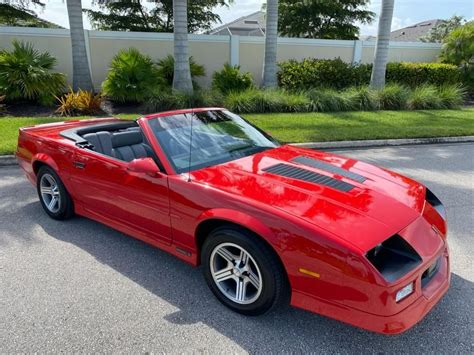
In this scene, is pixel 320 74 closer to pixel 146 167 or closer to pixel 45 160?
pixel 45 160

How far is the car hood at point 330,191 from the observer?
2383 millimetres

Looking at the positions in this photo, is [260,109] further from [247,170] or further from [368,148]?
[247,170]

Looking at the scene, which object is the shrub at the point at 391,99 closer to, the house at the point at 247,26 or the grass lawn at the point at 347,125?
the grass lawn at the point at 347,125

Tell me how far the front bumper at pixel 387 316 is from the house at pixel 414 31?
51.0m

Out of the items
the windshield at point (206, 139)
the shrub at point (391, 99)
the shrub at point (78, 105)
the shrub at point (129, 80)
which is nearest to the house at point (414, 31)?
the shrub at point (391, 99)

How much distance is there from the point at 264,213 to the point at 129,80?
1016 centimetres

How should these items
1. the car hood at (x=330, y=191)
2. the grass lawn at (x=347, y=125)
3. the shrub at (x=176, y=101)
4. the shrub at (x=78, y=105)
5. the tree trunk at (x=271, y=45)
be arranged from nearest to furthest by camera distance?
the car hood at (x=330, y=191) → the grass lawn at (x=347, y=125) → the shrub at (x=78, y=105) → the shrub at (x=176, y=101) → the tree trunk at (x=271, y=45)

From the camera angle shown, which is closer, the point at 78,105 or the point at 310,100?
the point at 78,105

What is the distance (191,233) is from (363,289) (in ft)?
4.38

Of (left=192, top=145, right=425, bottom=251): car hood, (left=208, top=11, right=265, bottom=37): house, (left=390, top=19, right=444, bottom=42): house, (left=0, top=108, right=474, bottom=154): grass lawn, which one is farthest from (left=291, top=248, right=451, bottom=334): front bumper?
(left=390, top=19, right=444, bottom=42): house

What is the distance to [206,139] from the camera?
3570 mm

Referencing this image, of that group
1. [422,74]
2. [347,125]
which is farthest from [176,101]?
[422,74]

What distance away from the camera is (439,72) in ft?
51.1

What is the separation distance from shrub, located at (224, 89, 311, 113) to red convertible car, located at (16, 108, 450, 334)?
704cm
